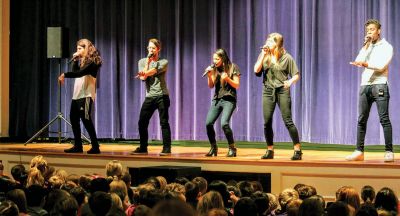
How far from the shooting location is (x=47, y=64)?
525 inches

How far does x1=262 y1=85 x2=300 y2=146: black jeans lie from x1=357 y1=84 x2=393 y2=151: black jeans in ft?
2.63

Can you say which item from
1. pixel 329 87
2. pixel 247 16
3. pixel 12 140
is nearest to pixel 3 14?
pixel 12 140

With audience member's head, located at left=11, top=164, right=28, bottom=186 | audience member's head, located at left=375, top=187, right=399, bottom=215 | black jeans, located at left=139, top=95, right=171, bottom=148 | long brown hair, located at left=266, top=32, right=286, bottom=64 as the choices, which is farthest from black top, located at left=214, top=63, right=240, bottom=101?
audience member's head, located at left=375, top=187, right=399, bottom=215

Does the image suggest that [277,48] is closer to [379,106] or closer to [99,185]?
[379,106]

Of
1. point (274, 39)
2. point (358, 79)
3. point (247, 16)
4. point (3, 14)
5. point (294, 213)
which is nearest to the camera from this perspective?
point (294, 213)

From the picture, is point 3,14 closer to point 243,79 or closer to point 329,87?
point 243,79

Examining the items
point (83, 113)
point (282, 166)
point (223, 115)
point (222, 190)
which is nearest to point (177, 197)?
point (222, 190)

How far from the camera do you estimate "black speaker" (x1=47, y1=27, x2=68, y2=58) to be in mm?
11422

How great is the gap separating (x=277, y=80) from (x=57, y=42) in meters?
4.96

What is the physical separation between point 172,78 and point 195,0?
1.56 meters

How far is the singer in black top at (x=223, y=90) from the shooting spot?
8523mm

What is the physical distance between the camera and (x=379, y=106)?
7.62 meters

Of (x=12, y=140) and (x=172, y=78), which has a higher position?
(x=172, y=78)

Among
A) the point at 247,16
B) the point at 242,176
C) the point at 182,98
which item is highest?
the point at 247,16
